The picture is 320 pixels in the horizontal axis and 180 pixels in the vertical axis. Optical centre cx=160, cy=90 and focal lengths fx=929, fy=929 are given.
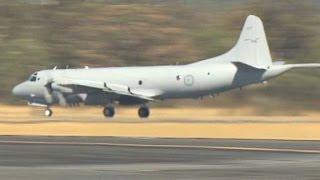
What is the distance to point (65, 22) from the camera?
70.9 metres

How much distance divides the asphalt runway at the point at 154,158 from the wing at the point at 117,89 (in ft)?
62.8

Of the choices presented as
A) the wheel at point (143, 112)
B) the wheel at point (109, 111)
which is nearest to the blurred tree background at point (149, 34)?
the wheel at point (143, 112)

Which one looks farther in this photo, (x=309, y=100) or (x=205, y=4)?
(x=205, y=4)

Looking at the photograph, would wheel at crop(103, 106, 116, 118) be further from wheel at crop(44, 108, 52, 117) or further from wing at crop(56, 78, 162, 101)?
wheel at crop(44, 108, 52, 117)

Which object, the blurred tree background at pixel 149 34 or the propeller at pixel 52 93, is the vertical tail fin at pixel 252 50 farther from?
the propeller at pixel 52 93

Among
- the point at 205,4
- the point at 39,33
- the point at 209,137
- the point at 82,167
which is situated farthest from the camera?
A: the point at 205,4

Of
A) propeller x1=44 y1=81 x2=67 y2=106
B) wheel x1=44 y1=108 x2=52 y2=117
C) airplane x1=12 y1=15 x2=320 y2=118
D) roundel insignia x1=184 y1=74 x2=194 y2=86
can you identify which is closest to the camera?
wheel x1=44 y1=108 x2=52 y2=117

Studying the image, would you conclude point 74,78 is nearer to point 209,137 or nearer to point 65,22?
point 209,137

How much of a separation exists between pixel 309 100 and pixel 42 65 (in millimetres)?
19606

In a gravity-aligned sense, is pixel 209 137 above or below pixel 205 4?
below

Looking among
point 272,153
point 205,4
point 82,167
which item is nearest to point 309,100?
point 205,4

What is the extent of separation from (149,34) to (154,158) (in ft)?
171

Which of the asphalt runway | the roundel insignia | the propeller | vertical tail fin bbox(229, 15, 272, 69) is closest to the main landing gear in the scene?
the roundel insignia

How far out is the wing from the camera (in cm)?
4622
